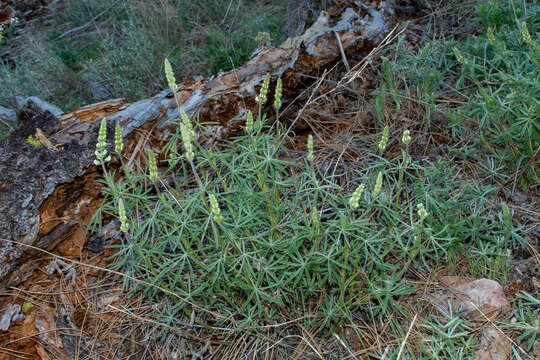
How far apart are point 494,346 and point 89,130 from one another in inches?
123

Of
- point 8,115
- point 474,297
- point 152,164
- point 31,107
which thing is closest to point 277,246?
point 152,164

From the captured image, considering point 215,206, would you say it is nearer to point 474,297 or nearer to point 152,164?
point 152,164

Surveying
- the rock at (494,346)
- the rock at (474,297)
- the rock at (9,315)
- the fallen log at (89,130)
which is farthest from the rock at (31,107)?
the rock at (494,346)

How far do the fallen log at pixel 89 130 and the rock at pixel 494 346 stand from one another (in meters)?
2.41

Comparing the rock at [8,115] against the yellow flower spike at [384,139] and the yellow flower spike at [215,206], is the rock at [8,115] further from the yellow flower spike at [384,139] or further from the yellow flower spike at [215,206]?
the yellow flower spike at [384,139]

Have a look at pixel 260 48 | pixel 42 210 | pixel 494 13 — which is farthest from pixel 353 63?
pixel 42 210

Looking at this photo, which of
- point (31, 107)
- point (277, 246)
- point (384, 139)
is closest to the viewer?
point (384, 139)

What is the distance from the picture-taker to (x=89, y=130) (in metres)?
3.23

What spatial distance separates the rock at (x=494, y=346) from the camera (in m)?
2.26

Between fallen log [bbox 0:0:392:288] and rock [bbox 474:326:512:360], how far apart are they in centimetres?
241

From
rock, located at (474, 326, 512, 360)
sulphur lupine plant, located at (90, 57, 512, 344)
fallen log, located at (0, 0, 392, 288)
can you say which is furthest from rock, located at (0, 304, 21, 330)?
rock, located at (474, 326, 512, 360)

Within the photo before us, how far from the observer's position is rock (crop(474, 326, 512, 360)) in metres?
2.26

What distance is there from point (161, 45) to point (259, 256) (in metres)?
4.26

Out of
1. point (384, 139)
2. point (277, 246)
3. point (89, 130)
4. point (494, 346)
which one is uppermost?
point (89, 130)
